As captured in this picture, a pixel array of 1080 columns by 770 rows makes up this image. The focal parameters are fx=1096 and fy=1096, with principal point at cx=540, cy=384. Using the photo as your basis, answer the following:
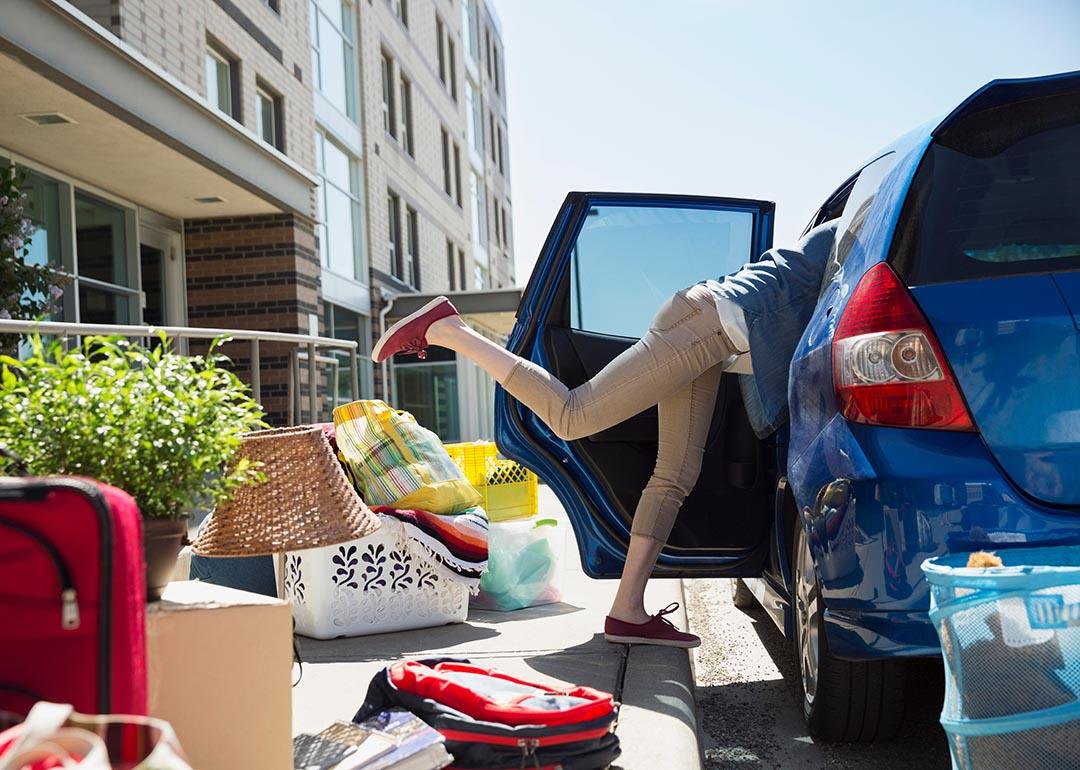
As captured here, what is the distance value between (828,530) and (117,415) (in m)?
1.58

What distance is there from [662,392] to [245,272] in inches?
374

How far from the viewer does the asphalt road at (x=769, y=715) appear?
9.72 ft

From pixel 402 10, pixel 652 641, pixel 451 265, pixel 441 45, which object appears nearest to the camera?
pixel 652 641

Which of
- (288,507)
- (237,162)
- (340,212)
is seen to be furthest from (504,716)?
(340,212)

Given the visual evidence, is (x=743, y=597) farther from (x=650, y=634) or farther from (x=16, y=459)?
(x=16, y=459)

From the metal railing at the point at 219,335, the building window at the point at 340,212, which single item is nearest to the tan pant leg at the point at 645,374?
the metal railing at the point at 219,335

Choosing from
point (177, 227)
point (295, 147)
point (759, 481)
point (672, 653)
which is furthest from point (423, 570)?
point (295, 147)

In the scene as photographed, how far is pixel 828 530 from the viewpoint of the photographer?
8.31 ft

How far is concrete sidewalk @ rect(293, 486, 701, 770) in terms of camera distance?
2764mm

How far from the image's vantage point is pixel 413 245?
22.1 m

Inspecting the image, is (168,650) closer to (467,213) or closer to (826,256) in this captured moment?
(826,256)

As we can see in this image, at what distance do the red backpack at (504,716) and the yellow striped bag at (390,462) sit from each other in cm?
166

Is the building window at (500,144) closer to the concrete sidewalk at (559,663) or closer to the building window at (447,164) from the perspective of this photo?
the building window at (447,164)

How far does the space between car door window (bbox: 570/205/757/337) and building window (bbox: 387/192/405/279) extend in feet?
51.3
